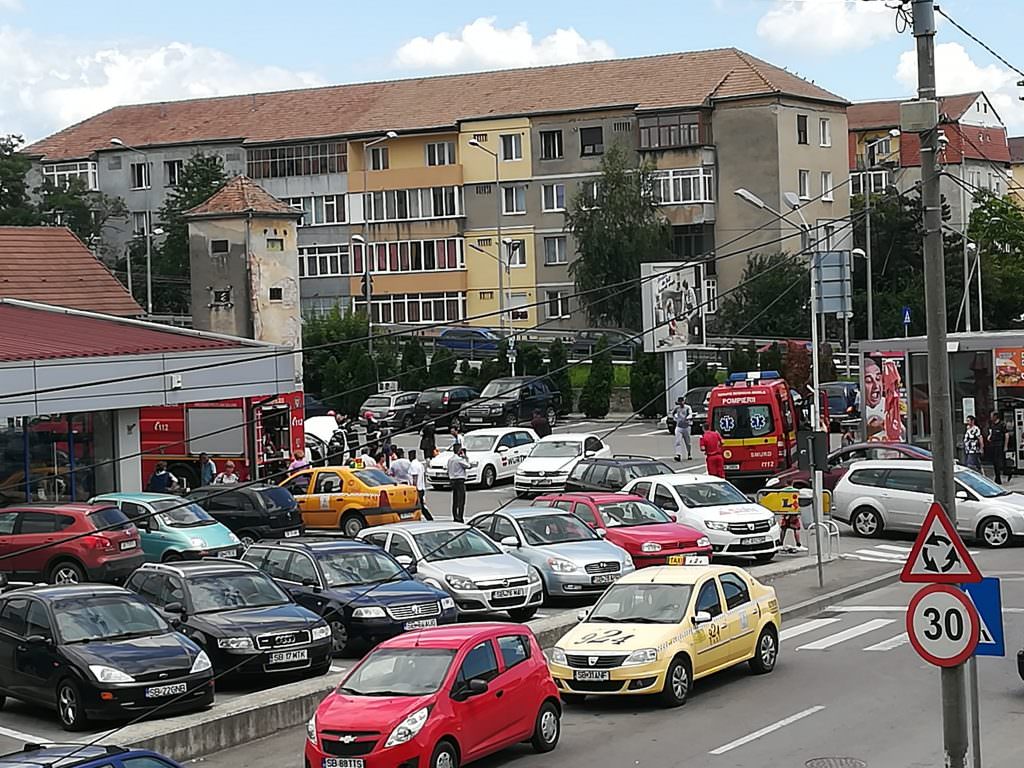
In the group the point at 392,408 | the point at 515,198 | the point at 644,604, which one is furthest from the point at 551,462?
the point at 515,198

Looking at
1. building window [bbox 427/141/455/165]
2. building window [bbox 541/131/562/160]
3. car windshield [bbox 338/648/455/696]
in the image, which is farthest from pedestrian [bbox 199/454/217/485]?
building window [bbox 427/141/455/165]

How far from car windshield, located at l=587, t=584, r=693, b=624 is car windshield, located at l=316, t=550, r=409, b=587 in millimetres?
3941

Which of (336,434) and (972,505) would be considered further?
(336,434)

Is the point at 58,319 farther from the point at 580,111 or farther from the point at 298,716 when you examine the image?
the point at 580,111

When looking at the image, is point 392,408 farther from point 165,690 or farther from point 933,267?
point 933,267

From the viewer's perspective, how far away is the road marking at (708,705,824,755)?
51.6 ft

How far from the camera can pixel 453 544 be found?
2397 cm

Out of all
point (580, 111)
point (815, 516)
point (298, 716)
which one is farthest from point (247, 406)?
point (580, 111)

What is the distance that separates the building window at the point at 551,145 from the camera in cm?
8375

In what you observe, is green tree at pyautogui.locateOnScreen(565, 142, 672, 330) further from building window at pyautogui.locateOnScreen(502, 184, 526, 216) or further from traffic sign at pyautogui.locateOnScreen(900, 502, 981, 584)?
traffic sign at pyautogui.locateOnScreen(900, 502, 981, 584)

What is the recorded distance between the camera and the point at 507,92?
86250 mm

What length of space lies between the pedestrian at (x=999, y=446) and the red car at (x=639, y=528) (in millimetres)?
14490

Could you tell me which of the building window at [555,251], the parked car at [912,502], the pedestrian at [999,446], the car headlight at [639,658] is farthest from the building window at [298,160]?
the car headlight at [639,658]

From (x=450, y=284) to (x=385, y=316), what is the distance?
182 inches
